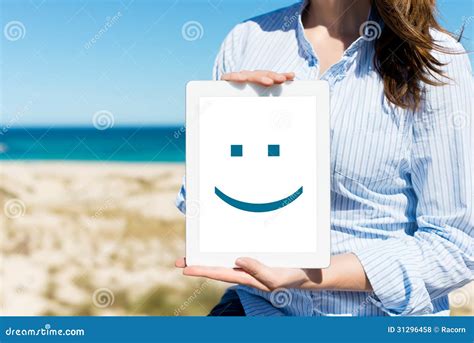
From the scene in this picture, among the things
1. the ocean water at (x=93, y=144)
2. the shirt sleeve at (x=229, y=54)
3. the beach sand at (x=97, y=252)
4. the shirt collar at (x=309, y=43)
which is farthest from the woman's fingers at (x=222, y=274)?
the ocean water at (x=93, y=144)

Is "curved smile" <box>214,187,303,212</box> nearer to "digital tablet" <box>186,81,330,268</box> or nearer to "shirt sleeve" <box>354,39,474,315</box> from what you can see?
"digital tablet" <box>186,81,330,268</box>

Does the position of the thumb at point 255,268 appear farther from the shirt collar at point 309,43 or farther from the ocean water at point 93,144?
the ocean water at point 93,144

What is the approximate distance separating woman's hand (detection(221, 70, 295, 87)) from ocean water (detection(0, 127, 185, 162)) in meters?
10.5

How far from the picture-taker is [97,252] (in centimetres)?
535

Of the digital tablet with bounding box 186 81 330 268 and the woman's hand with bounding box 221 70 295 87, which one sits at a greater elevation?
the woman's hand with bounding box 221 70 295 87

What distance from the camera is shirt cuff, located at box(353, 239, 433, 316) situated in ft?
4.14

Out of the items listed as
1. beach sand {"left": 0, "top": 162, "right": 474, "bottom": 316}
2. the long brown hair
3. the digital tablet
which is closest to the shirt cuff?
the digital tablet

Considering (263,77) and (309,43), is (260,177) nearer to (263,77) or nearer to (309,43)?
(263,77)

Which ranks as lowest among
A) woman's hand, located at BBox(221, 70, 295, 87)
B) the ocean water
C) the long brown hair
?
woman's hand, located at BBox(221, 70, 295, 87)

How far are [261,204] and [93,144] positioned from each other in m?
12.6

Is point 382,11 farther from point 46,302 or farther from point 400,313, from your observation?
point 46,302

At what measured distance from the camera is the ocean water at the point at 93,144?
12.2 m

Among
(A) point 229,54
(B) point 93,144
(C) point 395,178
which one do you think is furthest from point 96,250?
(B) point 93,144

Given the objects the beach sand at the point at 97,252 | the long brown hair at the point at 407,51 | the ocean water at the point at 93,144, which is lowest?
the beach sand at the point at 97,252
